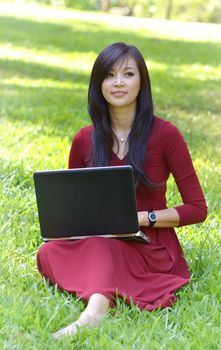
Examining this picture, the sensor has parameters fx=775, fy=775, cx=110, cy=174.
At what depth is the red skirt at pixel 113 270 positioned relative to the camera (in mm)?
3451

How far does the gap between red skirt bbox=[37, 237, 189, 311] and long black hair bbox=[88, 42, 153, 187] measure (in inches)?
14.7

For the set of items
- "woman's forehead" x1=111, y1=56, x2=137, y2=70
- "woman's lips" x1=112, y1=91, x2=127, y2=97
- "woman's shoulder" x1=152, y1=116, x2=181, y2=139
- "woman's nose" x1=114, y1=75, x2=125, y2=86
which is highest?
"woman's forehead" x1=111, y1=56, x2=137, y2=70

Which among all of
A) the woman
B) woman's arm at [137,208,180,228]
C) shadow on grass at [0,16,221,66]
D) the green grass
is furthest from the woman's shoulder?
shadow on grass at [0,16,221,66]

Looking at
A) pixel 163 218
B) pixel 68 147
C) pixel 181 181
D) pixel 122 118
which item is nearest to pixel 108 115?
pixel 122 118

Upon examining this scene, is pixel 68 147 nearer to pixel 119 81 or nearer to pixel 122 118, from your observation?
pixel 122 118

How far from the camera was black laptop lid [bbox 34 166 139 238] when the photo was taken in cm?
348

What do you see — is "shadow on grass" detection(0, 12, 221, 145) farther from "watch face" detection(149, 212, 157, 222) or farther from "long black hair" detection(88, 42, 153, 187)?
"watch face" detection(149, 212, 157, 222)

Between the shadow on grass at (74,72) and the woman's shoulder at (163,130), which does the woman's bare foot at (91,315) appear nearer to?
the woman's shoulder at (163,130)

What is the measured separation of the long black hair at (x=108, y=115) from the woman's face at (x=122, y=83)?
0.07 feet

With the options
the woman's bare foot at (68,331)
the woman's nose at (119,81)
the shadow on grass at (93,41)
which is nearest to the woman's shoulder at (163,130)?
the woman's nose at (119,81)

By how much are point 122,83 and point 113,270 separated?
0.92 meters

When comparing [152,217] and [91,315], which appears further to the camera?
[152,217]

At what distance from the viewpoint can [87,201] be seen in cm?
356

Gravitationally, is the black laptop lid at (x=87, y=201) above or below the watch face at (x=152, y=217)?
above
